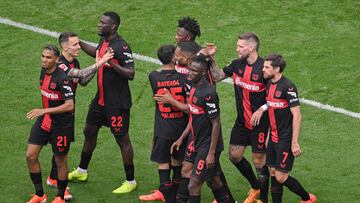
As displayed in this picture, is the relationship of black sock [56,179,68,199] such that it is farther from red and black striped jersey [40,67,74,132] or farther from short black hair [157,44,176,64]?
short black hair [157,44,176,64]

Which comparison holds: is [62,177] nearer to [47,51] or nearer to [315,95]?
[47,51]

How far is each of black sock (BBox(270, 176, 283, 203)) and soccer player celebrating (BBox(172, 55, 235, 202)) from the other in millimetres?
847

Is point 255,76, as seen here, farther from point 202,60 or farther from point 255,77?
point 202,60

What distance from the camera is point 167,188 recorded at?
1307 cm

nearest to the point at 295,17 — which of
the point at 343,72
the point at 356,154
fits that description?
the point at 343,72

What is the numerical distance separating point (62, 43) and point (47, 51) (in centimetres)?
61

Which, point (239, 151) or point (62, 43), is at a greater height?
point (62, 43)

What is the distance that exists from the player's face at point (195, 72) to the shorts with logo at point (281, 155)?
1.37 meters

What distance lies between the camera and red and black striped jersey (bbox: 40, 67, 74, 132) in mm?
12906

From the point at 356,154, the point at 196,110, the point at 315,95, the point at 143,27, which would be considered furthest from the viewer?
the point at 143,27

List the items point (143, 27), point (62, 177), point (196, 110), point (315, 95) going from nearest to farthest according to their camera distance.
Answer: point (196, 110)
point (62, 177)
point (315, 95)
point (143, 27)

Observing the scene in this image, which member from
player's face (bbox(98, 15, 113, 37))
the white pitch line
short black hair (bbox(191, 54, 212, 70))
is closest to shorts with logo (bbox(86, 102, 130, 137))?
player's face (bbox(98, 15, 113, 37))

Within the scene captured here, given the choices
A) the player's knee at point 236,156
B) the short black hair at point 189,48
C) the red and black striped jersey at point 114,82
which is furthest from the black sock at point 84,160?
the short black hair at point 189,48

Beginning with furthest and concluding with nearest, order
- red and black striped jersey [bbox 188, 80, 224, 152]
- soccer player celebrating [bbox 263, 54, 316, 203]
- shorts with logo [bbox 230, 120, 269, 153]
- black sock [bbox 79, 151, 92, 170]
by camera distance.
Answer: black sock [bbox 79, 151, 92, 170]
shorts with logo [bbox 230, 120, 269, 153]
soccer player celebrating [bbox 263, 54, 316, 203]
red and black striped jersey [bbox 188, 80, 224, 152]
